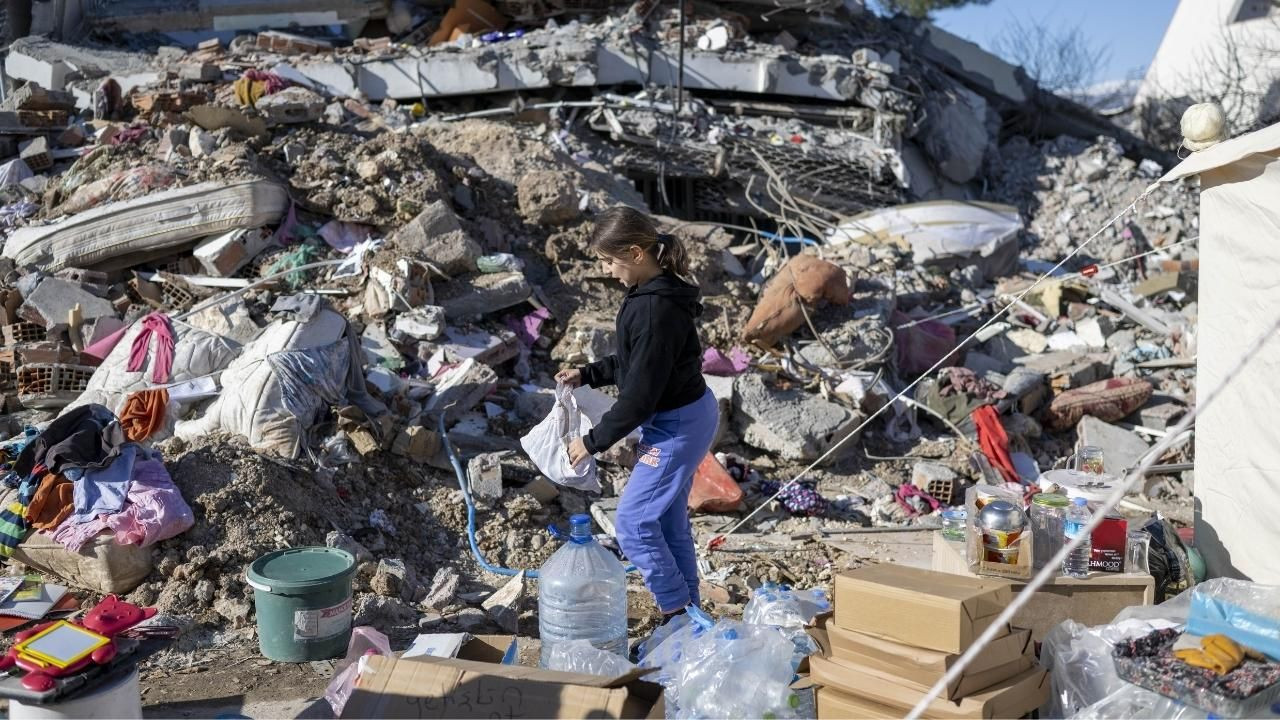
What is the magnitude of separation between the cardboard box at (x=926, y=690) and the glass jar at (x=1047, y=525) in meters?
0.66

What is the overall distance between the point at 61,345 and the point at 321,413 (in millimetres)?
2052

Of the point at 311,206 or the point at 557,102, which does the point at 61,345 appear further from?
the point at 557,102

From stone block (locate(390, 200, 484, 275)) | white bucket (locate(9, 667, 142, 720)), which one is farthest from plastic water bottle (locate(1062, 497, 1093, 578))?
stone block (locate(390, 200, 484, 275))

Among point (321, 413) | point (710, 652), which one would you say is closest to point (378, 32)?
point (321, 413)

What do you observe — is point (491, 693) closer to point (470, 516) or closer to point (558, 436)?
point (558, 436)

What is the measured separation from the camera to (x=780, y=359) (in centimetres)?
747

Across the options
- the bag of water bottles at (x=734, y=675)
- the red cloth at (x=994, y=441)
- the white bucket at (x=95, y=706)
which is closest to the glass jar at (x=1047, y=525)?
the bag of water bottles at (x=734, y=675)

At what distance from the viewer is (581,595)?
3879 millimetres

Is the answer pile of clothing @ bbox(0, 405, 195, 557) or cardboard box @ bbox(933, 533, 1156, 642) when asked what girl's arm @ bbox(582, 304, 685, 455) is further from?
pile of clothing @ bbox(0, 405, 195, 557)

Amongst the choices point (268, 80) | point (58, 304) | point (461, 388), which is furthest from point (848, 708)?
point (268, 80)

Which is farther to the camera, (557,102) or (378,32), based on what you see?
(378,32)

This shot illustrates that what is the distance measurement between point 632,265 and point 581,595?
4.01 ft

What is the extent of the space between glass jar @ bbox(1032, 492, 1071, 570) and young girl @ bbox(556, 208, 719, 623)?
1.15m

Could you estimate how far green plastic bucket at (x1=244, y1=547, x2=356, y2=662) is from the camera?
12.9 ft
